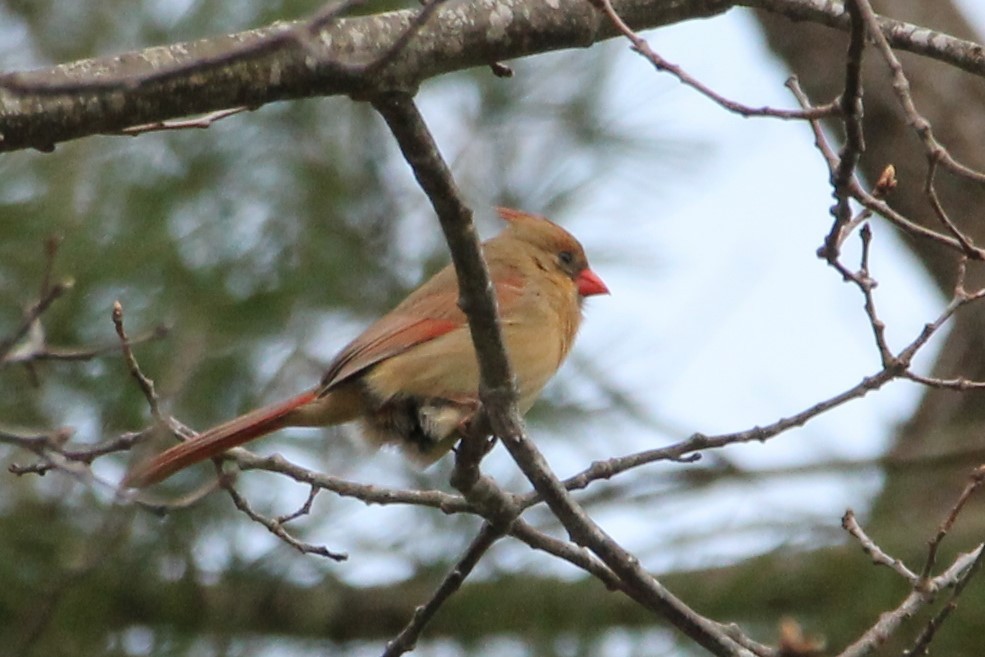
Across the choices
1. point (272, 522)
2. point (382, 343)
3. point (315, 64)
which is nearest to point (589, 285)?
point (382, 343)

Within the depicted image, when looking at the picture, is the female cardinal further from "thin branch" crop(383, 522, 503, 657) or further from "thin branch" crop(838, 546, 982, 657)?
"thin branch" crop(838, 546, 982, 657)

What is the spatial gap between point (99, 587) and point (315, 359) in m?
1.14

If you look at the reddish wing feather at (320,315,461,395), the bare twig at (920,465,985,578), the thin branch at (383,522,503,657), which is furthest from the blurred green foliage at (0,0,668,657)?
the bare twig at (920,465,985,578)

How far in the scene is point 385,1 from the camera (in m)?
6.63

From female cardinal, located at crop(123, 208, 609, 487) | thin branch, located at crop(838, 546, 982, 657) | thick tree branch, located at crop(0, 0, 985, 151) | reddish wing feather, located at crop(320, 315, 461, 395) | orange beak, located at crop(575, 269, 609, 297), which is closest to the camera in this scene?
thick tree branch, located at crop(0, 0, 985, 151)

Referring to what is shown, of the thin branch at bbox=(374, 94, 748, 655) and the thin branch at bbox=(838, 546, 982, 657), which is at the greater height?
the thin branch at bbox=(374, 94, 748, 655)

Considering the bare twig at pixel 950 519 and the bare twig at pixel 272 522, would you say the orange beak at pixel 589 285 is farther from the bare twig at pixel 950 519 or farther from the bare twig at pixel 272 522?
the bare twig at pixel 950 519

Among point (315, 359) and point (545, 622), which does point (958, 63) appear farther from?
point (545, 622)

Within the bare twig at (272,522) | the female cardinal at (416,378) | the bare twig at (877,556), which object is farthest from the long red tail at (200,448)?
the bare twig at (877,556)

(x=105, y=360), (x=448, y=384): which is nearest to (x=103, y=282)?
(x=105, y=360)

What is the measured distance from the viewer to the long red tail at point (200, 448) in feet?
13.3

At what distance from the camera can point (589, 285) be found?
5461 millimetres

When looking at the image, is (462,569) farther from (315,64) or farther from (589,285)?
(589,285)

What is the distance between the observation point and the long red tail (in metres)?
4.05
